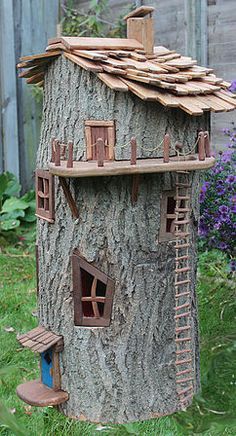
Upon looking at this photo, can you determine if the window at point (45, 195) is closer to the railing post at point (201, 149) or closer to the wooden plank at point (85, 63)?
the wooden plank at point (85, 63)

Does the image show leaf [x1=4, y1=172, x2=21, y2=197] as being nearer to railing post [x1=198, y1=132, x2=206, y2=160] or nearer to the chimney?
the chimney

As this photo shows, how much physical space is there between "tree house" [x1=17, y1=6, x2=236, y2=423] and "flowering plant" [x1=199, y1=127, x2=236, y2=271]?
871 mm

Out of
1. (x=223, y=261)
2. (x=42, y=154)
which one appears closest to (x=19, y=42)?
(x=223, y=261)

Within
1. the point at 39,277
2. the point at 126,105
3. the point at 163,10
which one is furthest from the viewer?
the point at 163,10

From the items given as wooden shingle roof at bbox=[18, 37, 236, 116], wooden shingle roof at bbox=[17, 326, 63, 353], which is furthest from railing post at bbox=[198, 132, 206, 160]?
wooden shingle roof at bbox=[17, 326, 63, 353]

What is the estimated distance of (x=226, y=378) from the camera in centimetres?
429

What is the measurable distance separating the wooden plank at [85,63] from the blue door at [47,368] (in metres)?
1.47

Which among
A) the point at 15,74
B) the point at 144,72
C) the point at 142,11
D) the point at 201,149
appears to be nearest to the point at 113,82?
the point at 144,72

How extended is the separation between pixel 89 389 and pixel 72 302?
46cm

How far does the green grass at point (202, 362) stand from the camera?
365 centimetres

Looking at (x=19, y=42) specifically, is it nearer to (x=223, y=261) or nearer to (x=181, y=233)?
(x=223, y=261)

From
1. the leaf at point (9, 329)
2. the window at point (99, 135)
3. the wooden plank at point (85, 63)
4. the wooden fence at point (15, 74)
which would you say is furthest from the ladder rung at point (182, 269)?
the wooden fence at point (15, 74)

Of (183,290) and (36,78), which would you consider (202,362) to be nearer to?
(183,290)

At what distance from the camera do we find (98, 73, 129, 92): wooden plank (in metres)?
3.31
